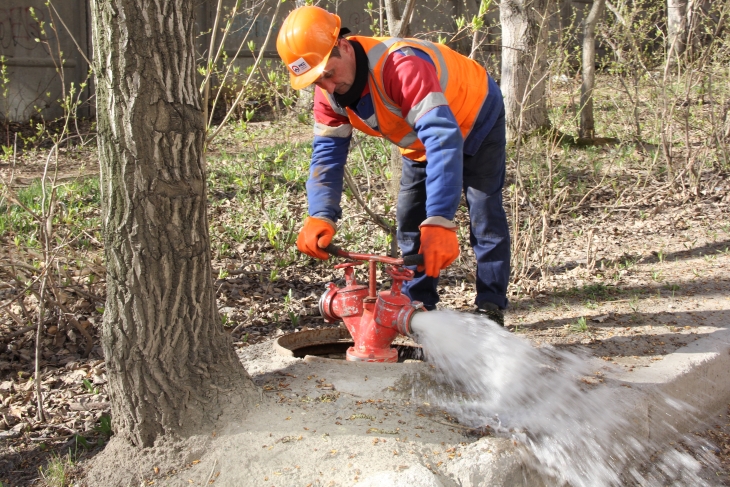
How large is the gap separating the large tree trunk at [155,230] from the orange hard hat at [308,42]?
52 centimetres

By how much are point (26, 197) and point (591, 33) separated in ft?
19.2

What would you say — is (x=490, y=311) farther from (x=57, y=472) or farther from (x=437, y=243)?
(x=57, y=472)

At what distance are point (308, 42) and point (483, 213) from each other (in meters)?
1.23

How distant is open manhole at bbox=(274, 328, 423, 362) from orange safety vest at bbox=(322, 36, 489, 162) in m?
0.98

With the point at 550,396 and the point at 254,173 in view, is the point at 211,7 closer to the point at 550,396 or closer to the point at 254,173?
the point at 254,173

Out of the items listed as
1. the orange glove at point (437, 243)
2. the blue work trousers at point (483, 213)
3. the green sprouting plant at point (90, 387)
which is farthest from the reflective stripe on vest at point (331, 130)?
the green sprouting plant at point (90, 387)

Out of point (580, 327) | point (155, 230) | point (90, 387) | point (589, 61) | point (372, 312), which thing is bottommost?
point (90, 387)

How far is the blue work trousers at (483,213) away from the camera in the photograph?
3.46 m

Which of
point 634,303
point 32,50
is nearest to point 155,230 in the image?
point 634,303

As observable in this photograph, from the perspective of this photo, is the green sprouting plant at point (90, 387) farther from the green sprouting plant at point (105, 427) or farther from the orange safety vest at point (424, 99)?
the orange safety vest at point (424, 99)

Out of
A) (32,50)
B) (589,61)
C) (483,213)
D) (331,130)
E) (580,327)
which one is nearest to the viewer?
(331,130)

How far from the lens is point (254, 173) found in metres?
6.77

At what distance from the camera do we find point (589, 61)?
301 inches

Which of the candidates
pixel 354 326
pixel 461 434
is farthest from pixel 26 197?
pixel 461 434
